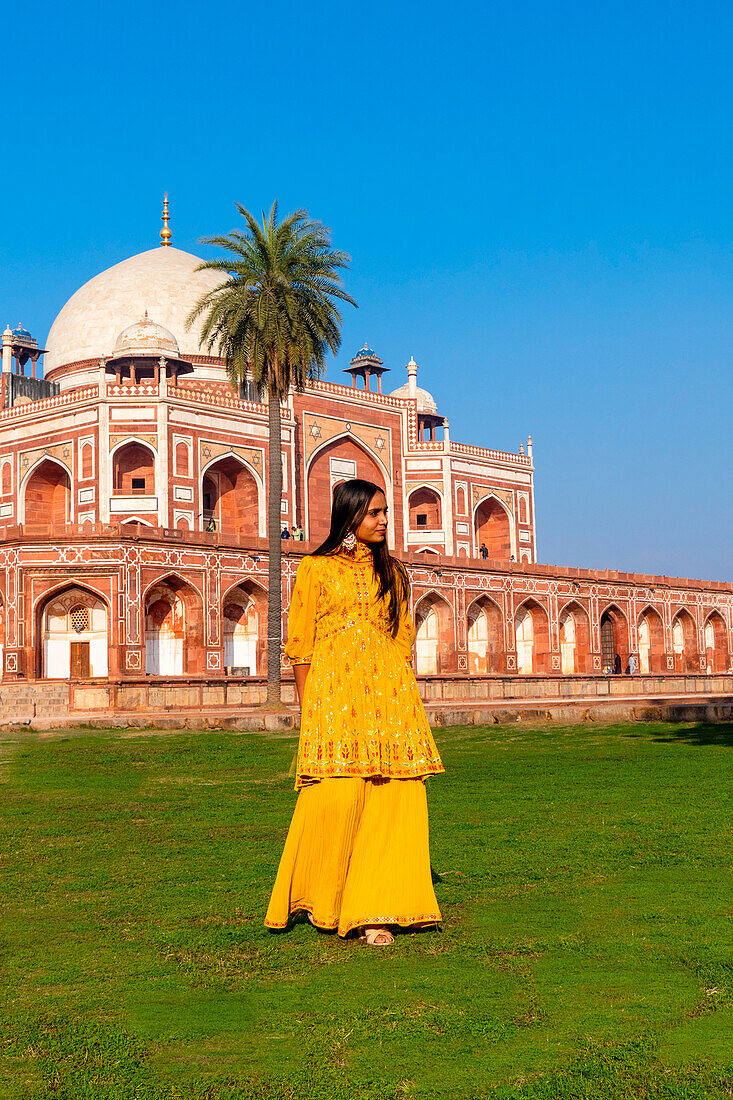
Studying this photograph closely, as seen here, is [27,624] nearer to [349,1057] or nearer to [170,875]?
[170,875]

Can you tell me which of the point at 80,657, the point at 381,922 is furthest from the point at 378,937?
the point at 80,657

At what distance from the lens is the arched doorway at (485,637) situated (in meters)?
46.3

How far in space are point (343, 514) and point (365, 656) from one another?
27.2 inches

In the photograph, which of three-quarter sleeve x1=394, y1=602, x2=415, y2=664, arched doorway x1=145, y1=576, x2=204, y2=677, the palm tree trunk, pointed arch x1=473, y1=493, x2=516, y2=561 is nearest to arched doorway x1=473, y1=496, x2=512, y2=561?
pointed arch x1=473, y1=493, x2=516, y2=561

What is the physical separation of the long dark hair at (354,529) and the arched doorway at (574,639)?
44.4 metres

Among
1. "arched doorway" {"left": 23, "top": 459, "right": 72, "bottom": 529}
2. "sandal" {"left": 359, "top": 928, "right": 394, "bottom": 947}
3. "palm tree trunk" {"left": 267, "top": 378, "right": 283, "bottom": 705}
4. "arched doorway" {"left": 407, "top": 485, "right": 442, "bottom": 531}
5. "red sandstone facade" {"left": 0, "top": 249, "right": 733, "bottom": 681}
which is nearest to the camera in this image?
"sandal" {"left": 359, "top": 928, "right": 394, "bottom": 947}

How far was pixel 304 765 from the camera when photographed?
5254mm

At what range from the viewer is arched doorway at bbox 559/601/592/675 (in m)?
49.3

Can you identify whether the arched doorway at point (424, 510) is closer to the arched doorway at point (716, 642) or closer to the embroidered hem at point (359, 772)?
the arched doorway at point (716, 642)

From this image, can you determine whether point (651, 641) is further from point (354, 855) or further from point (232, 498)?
point (354, 855)

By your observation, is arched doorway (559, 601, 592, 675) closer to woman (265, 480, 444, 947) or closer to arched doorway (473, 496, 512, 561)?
arched doorway (473, 496, 512, 561)

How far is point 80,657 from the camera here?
3603 centimetres

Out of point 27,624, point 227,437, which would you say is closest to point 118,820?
point 27,624

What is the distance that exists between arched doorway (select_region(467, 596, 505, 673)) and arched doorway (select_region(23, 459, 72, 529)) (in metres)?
16.9
